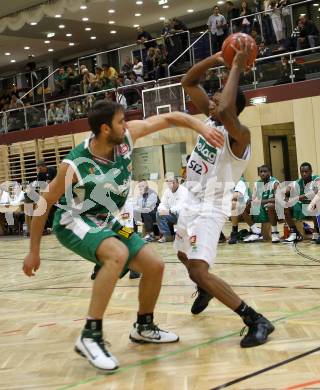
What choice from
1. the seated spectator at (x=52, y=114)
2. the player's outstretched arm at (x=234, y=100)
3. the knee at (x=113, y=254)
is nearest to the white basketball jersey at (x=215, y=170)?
the player's outstretched arm at (x=234, y=100)

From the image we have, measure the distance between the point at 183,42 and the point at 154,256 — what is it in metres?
13.9

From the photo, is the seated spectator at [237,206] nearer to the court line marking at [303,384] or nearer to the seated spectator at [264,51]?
the seated spectator at [264,51]

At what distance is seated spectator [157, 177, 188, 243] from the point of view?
11.9 meters

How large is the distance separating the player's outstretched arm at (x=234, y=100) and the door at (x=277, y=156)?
12026mm

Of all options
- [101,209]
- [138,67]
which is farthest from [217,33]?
[101,209]

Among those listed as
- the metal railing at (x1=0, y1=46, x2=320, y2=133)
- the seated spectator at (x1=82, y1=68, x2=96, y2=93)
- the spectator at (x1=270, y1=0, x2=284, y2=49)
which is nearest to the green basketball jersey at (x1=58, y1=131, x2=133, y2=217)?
the metal railing at (x1=0, y1=46, x2=320, y2=133)

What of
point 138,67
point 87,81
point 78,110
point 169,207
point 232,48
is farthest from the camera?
point 87,81

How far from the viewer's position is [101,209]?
4.09 metres

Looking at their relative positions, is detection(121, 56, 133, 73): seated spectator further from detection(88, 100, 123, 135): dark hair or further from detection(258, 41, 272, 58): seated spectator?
detection(88, 100, 123, 135): dark hair

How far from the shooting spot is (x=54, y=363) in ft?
13.1

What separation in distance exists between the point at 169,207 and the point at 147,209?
856 millimetres

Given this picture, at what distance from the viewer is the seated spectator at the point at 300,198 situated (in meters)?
10.0

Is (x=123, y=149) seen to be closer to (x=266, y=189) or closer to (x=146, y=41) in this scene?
(x=266, y=189)

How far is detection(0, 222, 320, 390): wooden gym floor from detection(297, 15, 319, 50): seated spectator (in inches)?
278
